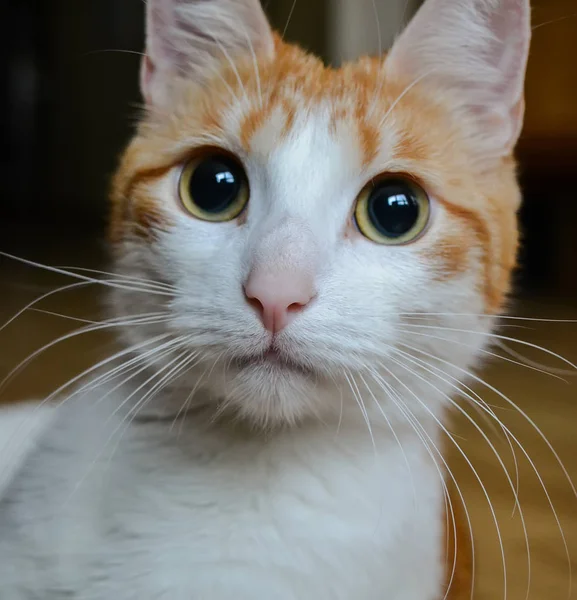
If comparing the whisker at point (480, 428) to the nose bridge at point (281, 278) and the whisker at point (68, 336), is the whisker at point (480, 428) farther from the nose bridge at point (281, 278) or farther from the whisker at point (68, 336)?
the whisker at point (68, 336)

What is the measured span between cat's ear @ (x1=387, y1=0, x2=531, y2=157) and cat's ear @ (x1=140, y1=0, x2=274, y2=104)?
0.19 metres

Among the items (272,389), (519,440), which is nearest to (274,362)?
(272,389)

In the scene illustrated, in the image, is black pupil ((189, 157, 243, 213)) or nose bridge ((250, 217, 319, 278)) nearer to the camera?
nose bridge ((250, 217, 319, 278))

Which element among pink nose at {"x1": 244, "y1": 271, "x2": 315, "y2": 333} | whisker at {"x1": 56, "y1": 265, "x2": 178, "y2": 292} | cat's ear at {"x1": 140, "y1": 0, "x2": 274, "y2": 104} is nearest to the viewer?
pink nose at {"x1": 244, "y1": 271, "x2": 315, "y2": 333}

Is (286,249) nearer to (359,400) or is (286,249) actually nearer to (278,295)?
(278,295)

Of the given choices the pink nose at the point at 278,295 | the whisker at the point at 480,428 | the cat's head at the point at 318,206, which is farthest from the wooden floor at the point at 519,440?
the pink nose at the point at 278,295

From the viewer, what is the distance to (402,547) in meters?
0.82

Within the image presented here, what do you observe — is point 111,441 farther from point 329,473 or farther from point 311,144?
point 311,144

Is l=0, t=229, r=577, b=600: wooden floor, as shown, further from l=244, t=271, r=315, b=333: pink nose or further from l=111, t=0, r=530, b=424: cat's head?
l=244, t=271, r=315, b=333: pink nose

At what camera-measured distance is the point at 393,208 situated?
2.54 feet

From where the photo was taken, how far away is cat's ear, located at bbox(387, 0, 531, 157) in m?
0.81

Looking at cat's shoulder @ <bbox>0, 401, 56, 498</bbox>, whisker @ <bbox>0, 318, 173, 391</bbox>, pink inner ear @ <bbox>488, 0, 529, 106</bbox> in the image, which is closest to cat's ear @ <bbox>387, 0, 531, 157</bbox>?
pink inner ear @ <bbox>488, 0, 529, 106</bbox>

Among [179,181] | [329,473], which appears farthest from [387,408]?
[179,181]

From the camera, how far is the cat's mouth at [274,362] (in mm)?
685
